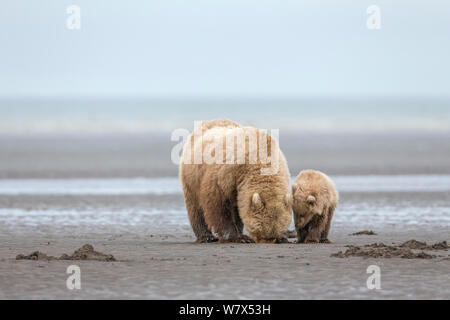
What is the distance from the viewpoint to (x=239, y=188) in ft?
45.4

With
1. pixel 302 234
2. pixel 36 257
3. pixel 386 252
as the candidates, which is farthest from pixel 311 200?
pixel 36 257

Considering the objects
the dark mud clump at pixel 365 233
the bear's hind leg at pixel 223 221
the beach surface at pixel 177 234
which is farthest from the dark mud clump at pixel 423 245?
the bear's hind leg at pixel 223 221

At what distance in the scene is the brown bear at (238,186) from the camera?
1351 cm

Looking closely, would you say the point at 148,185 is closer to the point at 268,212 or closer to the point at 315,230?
the point at 315,230

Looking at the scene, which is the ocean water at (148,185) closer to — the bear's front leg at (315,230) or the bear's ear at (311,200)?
the bear's front leg at (315,230)

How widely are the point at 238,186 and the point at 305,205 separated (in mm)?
1083

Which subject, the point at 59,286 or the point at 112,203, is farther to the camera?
the point at 112,203

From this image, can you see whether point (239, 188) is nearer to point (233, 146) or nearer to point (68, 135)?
point (233, 146)

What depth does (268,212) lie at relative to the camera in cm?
1346

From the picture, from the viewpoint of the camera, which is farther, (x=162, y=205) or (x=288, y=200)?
(x=162, y=205)
